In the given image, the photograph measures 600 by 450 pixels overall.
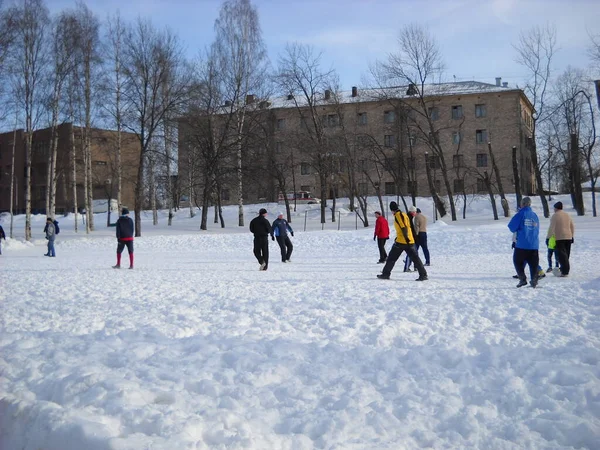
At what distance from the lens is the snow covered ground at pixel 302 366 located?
425 centimetres

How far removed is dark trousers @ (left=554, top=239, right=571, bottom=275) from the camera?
41.0ft

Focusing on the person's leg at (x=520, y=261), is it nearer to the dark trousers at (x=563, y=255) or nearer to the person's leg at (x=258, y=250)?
the dark trousers at (x=563, y=255)

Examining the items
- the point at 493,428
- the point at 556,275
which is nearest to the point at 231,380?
the point at 493,428

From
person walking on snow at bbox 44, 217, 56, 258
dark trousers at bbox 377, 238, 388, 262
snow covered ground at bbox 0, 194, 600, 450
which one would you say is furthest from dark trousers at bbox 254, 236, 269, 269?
person walking on snow at bbox 44, 217, 56, 258

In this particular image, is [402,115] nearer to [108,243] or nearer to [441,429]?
[108,243]

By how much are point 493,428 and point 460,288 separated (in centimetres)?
665

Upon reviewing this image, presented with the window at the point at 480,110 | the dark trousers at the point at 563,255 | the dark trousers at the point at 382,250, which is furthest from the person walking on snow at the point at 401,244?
the window at the point at 480,110

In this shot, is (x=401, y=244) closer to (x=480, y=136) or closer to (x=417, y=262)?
(x=417, y=262)

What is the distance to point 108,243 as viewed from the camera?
3006 centimetres

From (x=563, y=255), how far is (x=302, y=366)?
9059mm

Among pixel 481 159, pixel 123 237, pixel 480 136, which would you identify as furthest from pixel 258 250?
pixel 480 136

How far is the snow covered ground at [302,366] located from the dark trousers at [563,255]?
896 millimetres

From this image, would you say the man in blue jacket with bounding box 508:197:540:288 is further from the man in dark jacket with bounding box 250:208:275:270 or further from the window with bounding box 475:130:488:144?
the window with bounding box 475:130:488:144

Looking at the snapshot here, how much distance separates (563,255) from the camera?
41.3 ft
